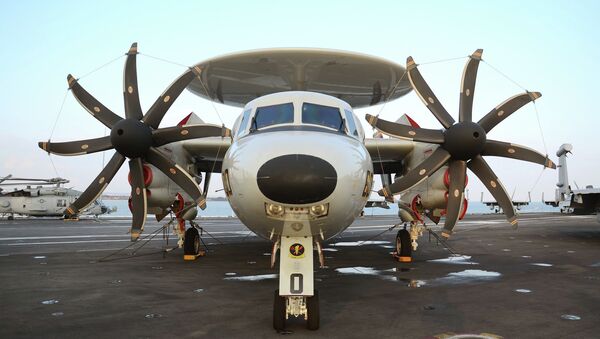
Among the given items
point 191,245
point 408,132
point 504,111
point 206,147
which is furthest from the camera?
point 191,245

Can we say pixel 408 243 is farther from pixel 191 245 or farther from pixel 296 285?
pixel 296 285

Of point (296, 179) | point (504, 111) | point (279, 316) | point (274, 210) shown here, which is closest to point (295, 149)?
point (296, 179)

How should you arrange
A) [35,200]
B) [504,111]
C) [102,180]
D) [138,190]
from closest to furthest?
[138,190] → [504,111] → [102,180] → [35,200]

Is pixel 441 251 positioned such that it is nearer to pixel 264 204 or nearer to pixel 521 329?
pixel 521 329

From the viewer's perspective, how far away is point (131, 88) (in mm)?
12094

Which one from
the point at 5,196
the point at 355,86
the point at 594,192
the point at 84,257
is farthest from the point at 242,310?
the point at 5,196

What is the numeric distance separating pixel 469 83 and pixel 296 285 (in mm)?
8545

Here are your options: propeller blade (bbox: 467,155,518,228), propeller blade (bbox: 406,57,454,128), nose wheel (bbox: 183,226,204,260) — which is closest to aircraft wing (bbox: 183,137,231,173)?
nose wheel (bbox: 183,226,204,260)

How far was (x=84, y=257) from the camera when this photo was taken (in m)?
14.5

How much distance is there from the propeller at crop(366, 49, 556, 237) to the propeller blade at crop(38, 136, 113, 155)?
7597 millimetres

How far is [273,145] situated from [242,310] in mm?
3338

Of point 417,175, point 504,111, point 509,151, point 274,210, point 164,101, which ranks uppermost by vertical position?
point 164,101

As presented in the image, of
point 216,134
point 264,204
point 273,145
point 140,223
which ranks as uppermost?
point 216,134

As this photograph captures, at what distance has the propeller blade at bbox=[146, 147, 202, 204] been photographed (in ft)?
37.6
